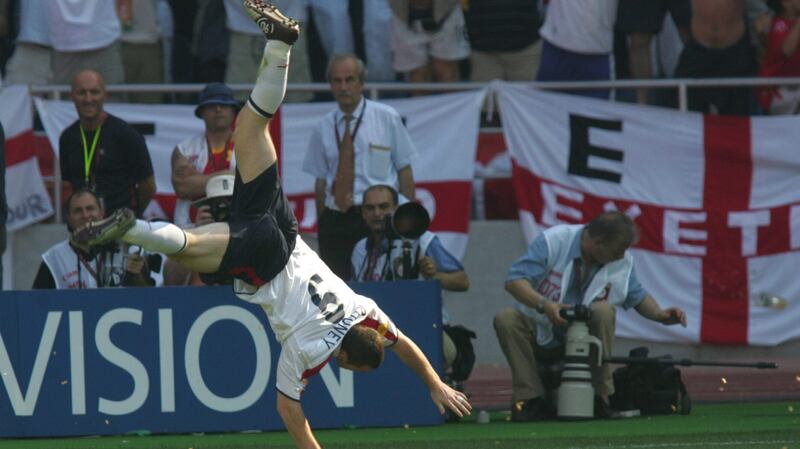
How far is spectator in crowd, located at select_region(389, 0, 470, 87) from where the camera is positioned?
13.9 meters

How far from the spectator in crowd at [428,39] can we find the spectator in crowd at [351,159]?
5.03ft

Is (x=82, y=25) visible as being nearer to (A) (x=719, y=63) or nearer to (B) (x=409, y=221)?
(B) (x=409, y=221)

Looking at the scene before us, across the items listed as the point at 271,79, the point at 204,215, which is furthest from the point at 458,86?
the point at 271,79

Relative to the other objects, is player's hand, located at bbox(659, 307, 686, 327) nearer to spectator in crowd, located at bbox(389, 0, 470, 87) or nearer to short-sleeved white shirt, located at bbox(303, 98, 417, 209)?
short-sleeved white shirt, located at bbox(303, 98, 417, 209)

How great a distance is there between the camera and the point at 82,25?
13.9 m

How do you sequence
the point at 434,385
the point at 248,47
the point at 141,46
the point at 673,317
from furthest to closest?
the point at 141,46 → the point at 248,47 → the point at 673,317 → the point at 434,385

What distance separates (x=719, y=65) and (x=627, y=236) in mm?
3538

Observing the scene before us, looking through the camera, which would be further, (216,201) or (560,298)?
(560,298)

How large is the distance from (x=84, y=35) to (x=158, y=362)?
13.6ft

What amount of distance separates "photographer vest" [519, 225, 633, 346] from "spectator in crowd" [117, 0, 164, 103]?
4.50 metres

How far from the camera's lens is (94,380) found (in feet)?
35.4

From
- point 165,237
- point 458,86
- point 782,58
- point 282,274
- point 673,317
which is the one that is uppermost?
point 782,58

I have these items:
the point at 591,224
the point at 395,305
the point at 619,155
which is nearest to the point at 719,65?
the point at 619,155

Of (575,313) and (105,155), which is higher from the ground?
(105,155)
